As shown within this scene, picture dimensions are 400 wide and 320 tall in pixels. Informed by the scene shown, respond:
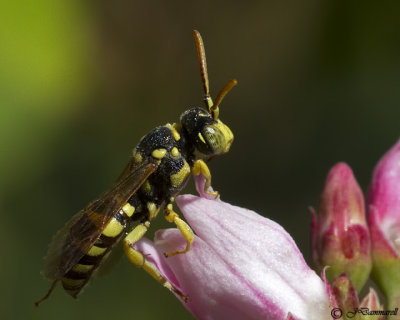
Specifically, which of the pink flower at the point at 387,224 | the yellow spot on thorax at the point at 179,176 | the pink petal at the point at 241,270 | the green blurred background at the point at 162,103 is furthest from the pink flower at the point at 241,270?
the green blurred background at the point at 162,103

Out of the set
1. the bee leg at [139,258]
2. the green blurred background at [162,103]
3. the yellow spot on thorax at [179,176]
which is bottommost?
the green blurred background at [162,103]

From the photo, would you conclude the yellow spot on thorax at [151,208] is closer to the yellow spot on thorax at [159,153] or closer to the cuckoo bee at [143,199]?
the cuckoo bee at [143,199]

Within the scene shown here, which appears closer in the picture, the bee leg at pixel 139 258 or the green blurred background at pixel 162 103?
the bee leg at pixel 139 258

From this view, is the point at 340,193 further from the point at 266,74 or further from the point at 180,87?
the point at 266,74

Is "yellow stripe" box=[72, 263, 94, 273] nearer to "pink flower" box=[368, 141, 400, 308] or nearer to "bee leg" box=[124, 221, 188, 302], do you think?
"bee leg" box=[124, 221, 188, 302]

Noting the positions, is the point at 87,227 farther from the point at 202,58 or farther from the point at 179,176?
the point at 202,58

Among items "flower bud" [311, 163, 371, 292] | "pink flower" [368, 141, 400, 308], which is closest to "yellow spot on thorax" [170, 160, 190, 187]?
"flower bud" [311, 163, 371, 292]

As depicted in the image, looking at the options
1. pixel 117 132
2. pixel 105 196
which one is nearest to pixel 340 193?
pixel 105 196
